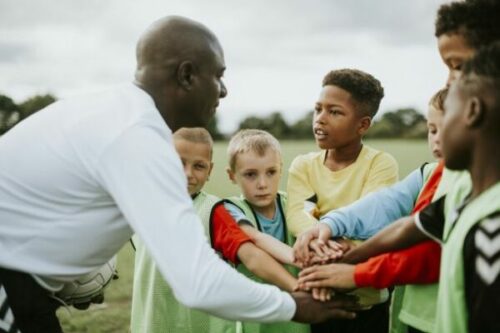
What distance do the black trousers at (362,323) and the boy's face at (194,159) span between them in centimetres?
108

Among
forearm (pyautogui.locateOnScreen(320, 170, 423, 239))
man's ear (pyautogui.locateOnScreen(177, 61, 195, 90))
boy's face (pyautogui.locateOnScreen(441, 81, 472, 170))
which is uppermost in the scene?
man's ear (pyautogui.locateOnScreen(177, 61, 195, 90))

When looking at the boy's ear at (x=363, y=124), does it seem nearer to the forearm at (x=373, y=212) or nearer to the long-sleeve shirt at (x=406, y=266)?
the forearm at (x=373, y=212)

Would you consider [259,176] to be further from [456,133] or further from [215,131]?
[215,131]

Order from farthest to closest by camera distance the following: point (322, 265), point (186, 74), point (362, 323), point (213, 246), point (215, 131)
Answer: point (215, 131)
point (362, 323)
point (213, 246)
point (322, 265)
point (186, 74)

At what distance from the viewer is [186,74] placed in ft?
9.04

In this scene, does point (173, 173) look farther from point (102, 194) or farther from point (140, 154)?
point (102, 194)

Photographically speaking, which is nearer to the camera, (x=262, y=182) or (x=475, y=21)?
(x=475, y=21)

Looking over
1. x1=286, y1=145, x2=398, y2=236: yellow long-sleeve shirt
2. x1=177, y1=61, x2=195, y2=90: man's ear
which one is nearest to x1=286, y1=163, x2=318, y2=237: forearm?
x1=286, y1=145, x2=398, y2=236: yellow long-sleeve shirt

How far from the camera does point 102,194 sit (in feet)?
8.16

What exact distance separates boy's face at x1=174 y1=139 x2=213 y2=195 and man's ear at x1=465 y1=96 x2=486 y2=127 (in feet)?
5.97

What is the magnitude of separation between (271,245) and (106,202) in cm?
101

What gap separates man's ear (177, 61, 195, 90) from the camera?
108 inches

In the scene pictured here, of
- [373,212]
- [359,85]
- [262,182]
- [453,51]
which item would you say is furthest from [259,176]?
[453,51]

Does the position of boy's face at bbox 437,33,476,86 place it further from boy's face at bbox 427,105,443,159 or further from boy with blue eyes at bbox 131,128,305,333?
boy with blue eyes at bbox 131,128,305,333
